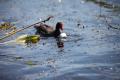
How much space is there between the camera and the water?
12.5m

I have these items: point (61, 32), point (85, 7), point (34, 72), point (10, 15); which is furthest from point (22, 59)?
point (85, 7)

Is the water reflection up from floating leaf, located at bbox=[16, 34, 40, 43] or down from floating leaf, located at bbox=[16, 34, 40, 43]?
down

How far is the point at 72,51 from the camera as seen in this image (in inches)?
612

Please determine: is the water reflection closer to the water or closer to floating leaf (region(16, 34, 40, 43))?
the water

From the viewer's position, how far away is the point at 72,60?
46.4 ft

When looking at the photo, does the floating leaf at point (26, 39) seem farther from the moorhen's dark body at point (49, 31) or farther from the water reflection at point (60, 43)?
the moorhen's dark body at point (49, 31)

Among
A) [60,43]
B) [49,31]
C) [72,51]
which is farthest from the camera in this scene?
[49,31]

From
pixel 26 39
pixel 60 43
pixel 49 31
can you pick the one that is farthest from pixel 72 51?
pixel 49 31

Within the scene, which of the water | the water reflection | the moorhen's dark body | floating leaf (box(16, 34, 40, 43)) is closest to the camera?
the water

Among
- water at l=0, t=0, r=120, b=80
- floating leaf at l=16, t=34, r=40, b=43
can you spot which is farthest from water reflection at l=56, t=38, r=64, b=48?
floating leaf at l=16, t=34, r=40, b=43

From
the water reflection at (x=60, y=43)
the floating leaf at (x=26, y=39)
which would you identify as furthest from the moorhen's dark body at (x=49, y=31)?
the floating leaf at (x=26, y=39)

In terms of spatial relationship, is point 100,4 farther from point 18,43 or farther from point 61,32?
point 18,43

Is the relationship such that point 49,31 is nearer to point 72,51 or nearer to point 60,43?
point 60,43

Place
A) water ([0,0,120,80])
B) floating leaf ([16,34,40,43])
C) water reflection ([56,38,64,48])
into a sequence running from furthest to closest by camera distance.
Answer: floating leaf ([16,34,40,43]) < water reflection ([56,38,64,48]) < water ([0,0,120,80])
